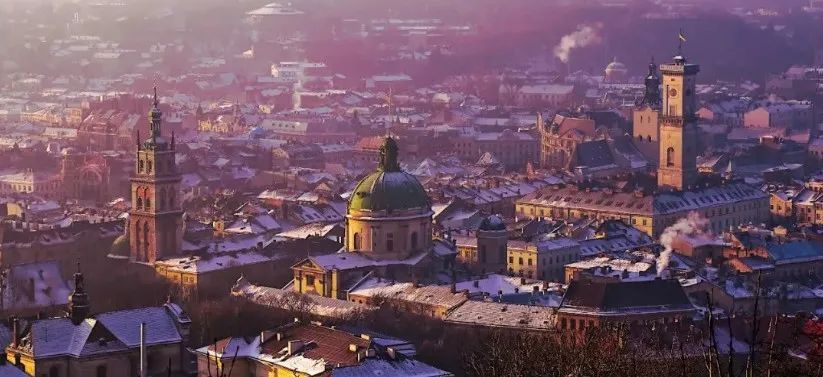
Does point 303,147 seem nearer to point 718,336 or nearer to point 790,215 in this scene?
point 790,215

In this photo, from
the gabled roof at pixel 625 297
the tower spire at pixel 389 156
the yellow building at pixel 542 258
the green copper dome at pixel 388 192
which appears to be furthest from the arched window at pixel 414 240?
the gabled roof at pixel 625 297

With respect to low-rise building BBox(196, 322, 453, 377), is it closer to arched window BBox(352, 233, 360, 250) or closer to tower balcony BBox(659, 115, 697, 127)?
arched window BBox(352, 233, 360, 250)

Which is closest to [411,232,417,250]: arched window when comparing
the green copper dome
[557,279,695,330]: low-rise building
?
the green copper dome

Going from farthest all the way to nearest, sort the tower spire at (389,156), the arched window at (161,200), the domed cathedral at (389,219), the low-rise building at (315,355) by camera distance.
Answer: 1. the arched window at (161,200)
2. the tower spire at (389,156)
3. the domed cathedral at (389,219)
4. the low-rise building at (315,355)

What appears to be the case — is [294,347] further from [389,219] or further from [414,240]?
[414,240]

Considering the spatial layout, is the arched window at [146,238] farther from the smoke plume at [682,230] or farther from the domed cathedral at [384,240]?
the smoke plume at [682,230]
